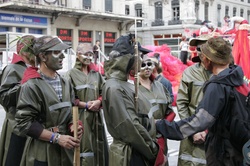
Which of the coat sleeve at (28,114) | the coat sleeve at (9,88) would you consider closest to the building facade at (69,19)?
the coat sleeve at (9,88)

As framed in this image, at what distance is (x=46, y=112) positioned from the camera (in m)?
3.73

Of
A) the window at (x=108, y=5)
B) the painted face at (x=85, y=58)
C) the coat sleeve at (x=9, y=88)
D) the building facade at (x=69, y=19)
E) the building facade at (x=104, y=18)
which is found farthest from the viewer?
the window at (x=108, y=5)

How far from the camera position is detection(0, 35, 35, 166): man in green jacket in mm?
4305

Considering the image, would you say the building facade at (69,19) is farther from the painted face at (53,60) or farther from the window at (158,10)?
the painted face at (53,60)

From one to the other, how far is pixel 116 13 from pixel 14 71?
Answer: 27916mm

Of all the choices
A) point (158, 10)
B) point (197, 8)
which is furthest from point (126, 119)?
point (158, 10)

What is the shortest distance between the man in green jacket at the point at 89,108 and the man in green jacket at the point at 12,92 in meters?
1.10

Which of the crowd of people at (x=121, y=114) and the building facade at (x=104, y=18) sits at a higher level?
the building facade at (x=104, y=18)

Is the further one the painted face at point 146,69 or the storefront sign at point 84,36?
the storefront sign at point 84,36

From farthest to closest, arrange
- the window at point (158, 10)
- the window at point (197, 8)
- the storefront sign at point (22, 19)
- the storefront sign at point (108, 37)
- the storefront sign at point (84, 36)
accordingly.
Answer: the window at point (158, 10)
the window at point (197, 8)
the storefront sign at point (108, 37)
the storefront sign at point (84, 36)
the storefront sign at point (22, 19)

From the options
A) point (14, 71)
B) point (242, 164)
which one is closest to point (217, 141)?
point (242, 164)

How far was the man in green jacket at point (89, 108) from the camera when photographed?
5664mm

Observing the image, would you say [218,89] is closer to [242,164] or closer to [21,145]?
[242,164]

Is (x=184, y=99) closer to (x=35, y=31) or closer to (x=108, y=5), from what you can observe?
(x=35, y=31)
